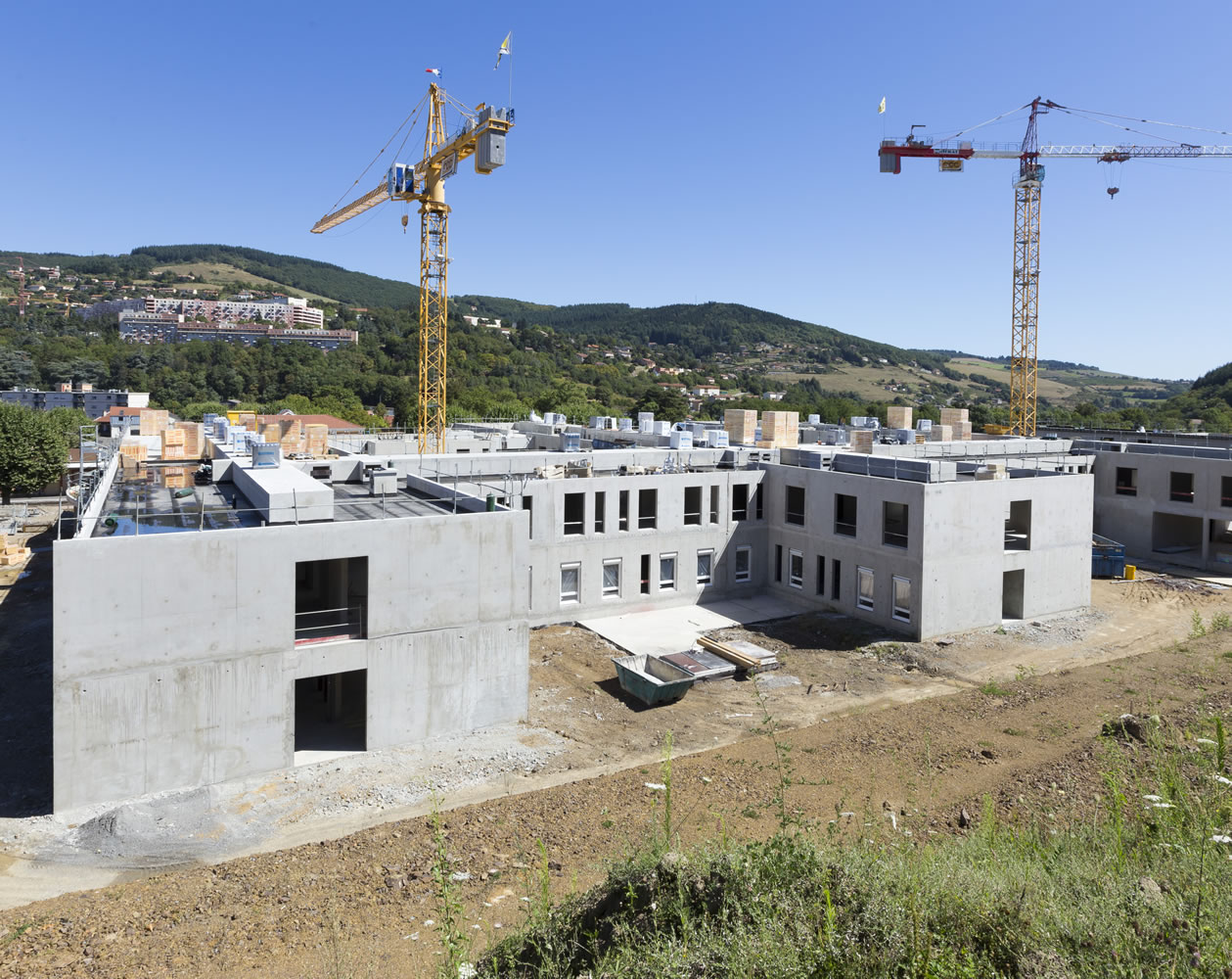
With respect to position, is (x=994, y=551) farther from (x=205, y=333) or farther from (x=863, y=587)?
(x=205, y=333)

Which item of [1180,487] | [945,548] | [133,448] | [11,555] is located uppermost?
[133,448]

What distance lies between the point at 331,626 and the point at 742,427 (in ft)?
96.4

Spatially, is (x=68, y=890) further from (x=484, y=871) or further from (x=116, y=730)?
(x=484, y=871)

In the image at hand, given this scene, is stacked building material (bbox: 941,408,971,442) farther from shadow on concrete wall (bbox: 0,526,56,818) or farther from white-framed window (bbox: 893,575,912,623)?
shadow on concrete wall (bbox: 0,526,56,818)

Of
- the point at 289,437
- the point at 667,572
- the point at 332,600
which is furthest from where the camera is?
the point at 289,437

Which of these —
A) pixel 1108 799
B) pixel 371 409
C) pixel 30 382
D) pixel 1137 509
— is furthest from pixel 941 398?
pixel 1108 799

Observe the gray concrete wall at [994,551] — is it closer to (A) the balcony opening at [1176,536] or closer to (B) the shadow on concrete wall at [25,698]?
(A) the balcony opening at [1176,536]

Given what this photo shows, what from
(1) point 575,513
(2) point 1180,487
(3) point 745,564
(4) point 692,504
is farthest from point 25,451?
(2) point 1180,487

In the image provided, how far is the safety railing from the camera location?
18.7m

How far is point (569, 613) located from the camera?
30719mm

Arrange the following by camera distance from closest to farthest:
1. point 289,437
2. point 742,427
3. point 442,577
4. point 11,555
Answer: point 442,577, point 11,555, point 742,427, point 289,437

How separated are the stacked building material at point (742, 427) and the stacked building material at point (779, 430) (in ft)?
2.01

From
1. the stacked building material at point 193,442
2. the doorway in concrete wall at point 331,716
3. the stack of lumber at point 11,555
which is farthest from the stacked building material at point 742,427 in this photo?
the stack of lumber at point 11,555

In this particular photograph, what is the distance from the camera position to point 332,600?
73.4 feet
